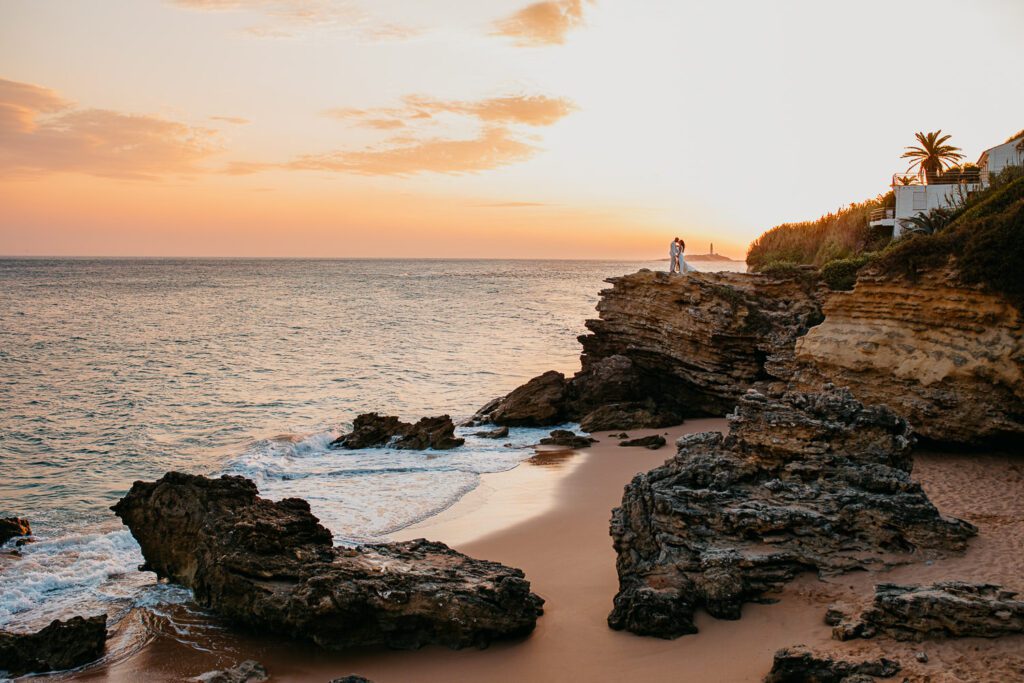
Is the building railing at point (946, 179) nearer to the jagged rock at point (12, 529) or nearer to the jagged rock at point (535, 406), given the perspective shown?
the jagged rock at point (535, 406)

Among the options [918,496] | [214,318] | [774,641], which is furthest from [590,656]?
[214,318]

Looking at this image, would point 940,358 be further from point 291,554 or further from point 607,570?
point 291,554

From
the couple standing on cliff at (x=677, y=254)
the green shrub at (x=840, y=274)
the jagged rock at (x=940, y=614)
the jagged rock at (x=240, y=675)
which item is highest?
the couple standing on cliff at (x=677, y=254)

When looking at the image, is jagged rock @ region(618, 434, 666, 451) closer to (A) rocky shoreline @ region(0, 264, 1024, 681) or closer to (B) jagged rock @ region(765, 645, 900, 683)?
(A) rocky shoreline @ region(0, 264, 1024, 681)

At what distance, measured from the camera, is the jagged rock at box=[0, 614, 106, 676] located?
8.55 m

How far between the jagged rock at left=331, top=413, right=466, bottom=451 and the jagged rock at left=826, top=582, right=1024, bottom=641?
45.1ft

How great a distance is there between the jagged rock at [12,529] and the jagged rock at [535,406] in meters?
12.9

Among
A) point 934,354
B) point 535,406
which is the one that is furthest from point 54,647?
point 535,406

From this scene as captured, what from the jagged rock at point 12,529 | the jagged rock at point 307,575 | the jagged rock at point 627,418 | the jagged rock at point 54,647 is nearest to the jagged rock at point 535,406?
the jagged rock at point 627,418

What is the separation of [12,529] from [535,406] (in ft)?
45.4

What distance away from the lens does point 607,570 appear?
10.6 m

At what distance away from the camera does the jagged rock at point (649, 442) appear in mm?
18531

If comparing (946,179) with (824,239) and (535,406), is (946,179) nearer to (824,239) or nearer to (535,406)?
(824,239)

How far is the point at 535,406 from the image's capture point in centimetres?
2280
